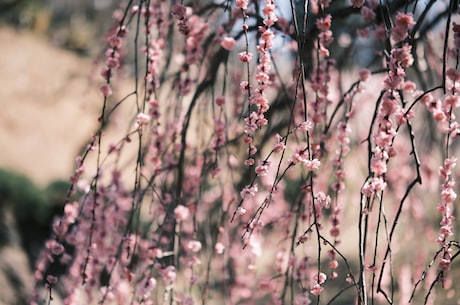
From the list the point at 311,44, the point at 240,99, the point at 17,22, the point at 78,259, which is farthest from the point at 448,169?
the point at 17,22

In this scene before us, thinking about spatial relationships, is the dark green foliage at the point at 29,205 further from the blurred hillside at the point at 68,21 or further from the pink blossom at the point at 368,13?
the blurred hillside at the point at 68,21

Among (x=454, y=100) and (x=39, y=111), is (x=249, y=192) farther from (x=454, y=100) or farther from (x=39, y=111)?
(x=39, y=111)

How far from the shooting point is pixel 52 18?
40.2 ft

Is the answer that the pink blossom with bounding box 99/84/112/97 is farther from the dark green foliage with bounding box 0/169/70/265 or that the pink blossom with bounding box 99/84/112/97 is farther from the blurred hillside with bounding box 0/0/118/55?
the blurred hillside with bounding box 0/0/118/55

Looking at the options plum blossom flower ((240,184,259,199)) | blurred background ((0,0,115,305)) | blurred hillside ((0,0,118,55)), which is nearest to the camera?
plum blossom flower ((240,184,259,199))

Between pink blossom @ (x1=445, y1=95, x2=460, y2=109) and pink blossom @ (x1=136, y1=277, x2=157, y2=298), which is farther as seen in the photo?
pink blossom @ (x1=136, y1=277, x2=157, y2=298)

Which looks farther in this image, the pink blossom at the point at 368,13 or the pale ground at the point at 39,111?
the pale ground at the point at 39,111

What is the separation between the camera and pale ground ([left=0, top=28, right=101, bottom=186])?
8352 mm

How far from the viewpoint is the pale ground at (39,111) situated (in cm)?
835

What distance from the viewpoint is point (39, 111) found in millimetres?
9305

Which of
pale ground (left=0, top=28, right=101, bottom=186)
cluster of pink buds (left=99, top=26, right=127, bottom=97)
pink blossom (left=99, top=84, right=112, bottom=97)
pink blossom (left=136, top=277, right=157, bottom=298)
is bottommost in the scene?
pink blossom (left=136, top=277, right=157, bottom=298)

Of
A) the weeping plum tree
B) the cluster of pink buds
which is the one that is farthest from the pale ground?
the cluster of pink buds

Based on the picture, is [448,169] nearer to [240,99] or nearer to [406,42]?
[406,42]

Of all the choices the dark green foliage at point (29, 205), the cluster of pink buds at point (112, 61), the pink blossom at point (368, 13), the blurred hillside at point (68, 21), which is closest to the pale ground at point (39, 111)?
the blurred hillside at point (68, 21)
